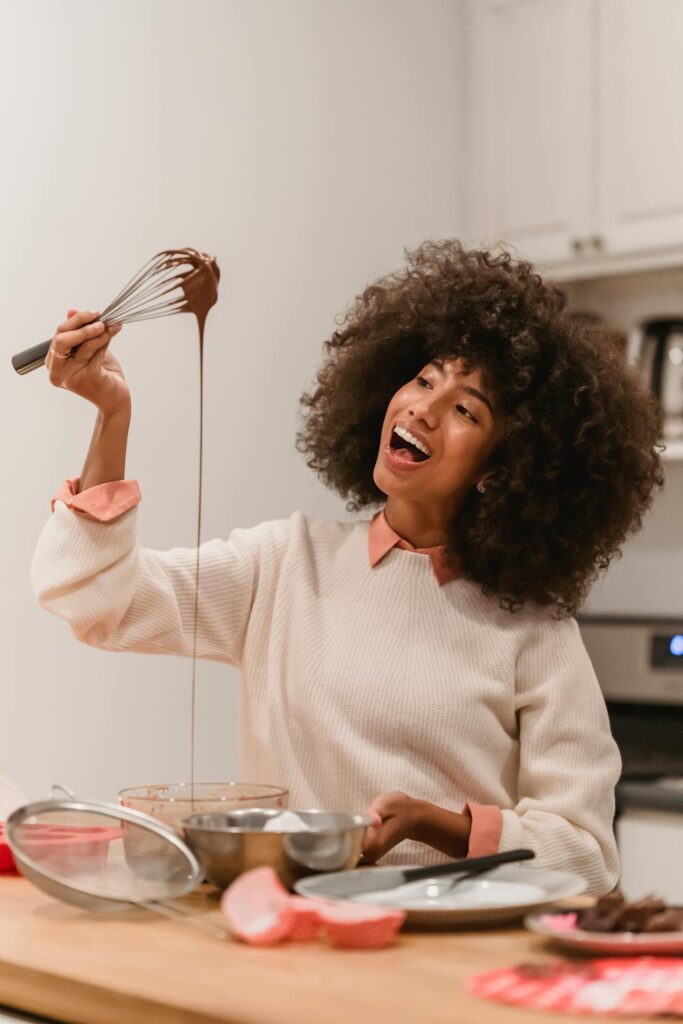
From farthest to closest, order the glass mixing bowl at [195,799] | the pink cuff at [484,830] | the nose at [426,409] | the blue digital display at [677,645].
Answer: the blue digital display at [677,645] → the nose at [426,409] → the pink cuff at [484,830] → the glass mixing bowl at [195,799]

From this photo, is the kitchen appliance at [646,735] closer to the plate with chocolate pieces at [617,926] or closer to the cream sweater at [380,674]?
the cream sweater at [380,674]

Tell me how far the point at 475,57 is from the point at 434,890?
2.50m

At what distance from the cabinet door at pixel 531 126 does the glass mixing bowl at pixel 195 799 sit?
207cm

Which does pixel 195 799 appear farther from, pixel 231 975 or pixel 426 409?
pixel 426 409

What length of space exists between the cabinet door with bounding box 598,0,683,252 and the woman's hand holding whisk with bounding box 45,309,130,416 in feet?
5.90

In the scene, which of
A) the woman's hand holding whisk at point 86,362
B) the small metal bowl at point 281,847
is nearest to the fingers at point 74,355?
the woman's hand holding whisk at point 86,362

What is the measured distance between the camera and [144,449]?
2.25m

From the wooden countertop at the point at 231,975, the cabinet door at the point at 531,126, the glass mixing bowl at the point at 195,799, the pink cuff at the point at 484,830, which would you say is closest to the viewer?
the wooden countertop at the point at 231,975

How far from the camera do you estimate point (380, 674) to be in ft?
4.70

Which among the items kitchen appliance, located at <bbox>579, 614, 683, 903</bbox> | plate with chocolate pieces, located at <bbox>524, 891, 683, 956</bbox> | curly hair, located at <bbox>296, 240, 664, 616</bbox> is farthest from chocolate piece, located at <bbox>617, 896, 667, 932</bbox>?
kitchen appliance, located at <bbox>579, 614, 683, 903</bbox>

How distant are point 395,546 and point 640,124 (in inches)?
65.3

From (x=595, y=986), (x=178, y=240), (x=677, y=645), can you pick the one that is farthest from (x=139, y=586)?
(x=677, y=645)

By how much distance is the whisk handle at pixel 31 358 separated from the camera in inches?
50.7

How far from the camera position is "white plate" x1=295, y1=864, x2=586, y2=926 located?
931 mm
